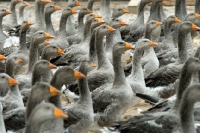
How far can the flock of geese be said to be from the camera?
30.2ft

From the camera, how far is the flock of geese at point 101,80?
9211 mm

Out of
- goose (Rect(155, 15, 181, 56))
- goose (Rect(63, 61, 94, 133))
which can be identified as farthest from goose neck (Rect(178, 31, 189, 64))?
goose (Rect(63, 61, 94, 133))

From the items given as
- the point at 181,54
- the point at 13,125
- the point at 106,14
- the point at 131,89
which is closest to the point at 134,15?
the point at 106,14

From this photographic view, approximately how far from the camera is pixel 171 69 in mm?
12484

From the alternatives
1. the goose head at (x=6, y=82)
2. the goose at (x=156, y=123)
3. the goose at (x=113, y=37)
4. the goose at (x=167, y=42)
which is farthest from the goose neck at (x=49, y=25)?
the goose at (x=156, y=123)

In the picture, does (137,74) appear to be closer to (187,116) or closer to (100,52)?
(100,52)

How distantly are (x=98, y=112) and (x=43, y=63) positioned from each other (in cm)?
119

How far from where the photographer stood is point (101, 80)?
12195 mm

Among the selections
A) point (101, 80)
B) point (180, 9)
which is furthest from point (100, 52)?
point (180, 9)

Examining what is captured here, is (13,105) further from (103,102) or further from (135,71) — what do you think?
(135,71)

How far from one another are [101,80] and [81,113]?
2065mm

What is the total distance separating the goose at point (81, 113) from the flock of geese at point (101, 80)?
15 mm

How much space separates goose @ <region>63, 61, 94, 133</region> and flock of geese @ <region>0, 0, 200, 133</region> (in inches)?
0.6

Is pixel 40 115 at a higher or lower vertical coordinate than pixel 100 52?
higher
